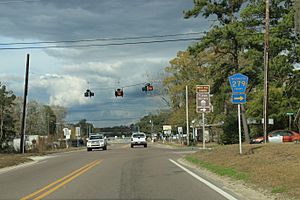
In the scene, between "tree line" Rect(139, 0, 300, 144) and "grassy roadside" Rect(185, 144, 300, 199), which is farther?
"tree line" Rect(139, 0, 300, 144)

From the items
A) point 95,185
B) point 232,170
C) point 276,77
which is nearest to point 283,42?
point 276,77

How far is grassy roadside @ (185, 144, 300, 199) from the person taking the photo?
1284 cm

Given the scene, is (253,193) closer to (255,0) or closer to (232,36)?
(232,36)

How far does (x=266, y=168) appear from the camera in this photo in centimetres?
1636

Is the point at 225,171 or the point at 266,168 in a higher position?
the point at 266,168

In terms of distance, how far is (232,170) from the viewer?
17594 mm

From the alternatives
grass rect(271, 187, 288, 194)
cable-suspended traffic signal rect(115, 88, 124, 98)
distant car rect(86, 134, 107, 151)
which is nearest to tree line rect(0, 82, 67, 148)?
distant car rect(86, 134, 107, 151)

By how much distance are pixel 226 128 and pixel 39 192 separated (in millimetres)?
38526

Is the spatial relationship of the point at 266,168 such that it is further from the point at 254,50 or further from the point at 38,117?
the point at 38,117

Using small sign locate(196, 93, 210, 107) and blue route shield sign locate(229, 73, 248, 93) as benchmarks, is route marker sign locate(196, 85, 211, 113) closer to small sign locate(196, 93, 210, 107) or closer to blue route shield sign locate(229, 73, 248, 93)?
small sign locate(196, 93, 210, 107)

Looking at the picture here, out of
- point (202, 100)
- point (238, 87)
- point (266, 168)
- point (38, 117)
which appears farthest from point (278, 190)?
point (38, 117)

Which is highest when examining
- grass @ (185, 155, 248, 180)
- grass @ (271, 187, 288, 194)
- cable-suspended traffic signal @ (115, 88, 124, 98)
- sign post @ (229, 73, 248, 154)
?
cable-suspended traffic signal @ (115, 88, 124, 98)

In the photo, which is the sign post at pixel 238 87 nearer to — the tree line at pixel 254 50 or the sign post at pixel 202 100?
the sign post at pixel 202 100

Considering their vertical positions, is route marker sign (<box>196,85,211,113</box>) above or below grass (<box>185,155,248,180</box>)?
above
